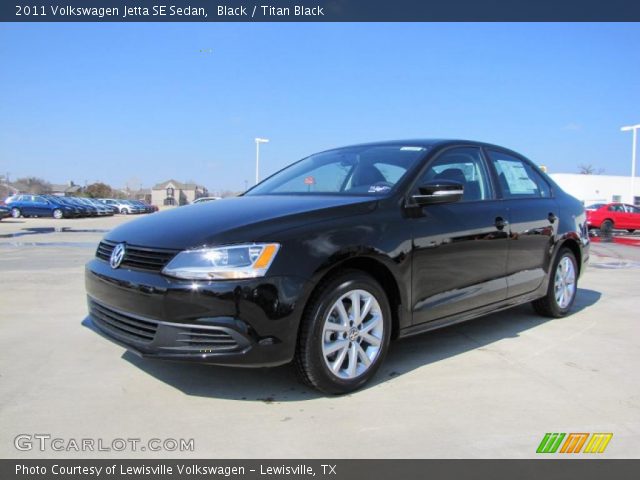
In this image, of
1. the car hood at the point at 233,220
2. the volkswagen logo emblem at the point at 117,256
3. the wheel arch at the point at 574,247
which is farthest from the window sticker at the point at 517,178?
the volkswagen logo emblem at the point at 117,256

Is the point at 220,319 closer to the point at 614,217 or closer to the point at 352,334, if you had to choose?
the point at 352,334

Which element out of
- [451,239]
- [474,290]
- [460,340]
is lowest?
[460,340]

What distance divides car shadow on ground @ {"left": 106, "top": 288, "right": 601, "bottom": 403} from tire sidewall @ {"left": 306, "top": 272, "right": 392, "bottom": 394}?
132 millimetres

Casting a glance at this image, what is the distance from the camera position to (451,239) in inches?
147

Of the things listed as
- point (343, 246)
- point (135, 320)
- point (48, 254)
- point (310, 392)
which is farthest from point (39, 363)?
point (48, 254)

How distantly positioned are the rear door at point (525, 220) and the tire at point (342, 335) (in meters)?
1.64

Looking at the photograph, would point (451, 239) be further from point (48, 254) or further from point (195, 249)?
point (48, 254)

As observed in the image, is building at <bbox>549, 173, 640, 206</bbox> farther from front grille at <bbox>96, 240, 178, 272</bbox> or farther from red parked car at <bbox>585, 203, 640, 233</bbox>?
front grille at <bbox>96, 240, 178, 272</bbox>

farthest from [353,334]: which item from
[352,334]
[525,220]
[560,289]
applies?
[560,289]

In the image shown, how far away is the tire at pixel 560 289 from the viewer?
16.7ft

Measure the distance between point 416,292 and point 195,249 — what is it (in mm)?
1499

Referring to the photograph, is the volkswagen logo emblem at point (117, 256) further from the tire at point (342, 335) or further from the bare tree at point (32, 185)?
the bare tree at point (32, 185)

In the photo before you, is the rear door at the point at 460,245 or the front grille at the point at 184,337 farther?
the rear door at the point at 460,245

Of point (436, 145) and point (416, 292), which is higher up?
point (436, 145)
